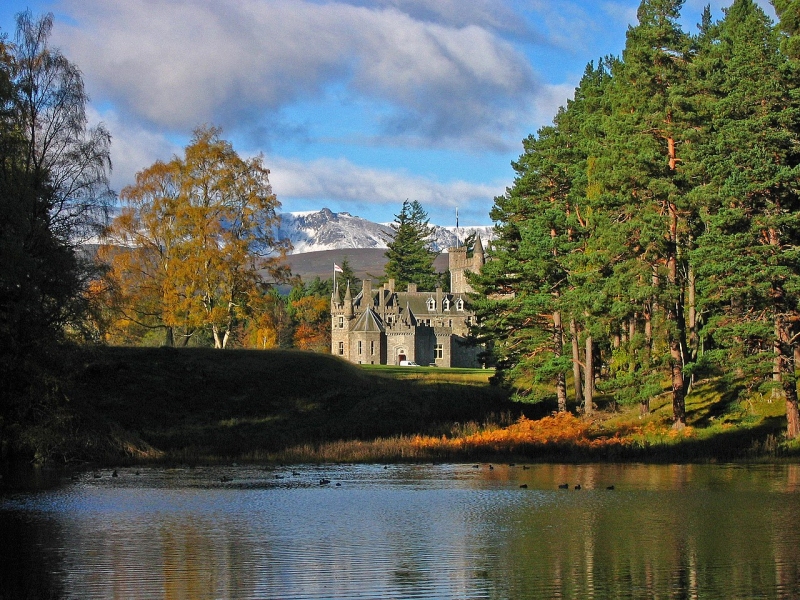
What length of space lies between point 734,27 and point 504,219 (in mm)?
14355

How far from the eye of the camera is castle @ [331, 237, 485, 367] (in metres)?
110

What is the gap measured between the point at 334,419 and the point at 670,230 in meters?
17.8

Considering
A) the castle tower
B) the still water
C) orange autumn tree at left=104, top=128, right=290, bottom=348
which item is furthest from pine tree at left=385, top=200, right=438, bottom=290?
the still water

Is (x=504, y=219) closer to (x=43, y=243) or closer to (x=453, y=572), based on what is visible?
(x=43, y=243)

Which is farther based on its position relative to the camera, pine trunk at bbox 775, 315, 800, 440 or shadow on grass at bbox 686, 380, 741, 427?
shadow on grass at bbox 686, 380, 741, 427

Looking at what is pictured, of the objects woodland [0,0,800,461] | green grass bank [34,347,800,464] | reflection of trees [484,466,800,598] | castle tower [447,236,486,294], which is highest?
castle tower [447,236,486,294]

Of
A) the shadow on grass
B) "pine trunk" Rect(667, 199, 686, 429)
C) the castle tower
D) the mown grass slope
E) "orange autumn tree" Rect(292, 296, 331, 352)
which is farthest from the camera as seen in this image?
the castle tower

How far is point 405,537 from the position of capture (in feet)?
67.4

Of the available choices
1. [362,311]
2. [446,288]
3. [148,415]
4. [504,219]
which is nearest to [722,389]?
[504,219]

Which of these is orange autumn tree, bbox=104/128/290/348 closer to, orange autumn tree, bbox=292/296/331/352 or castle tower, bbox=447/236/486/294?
orange autumn tree, bbox=292/296/331/352

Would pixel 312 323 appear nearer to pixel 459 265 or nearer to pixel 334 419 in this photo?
pixel 459 265

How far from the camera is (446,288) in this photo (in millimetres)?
151250

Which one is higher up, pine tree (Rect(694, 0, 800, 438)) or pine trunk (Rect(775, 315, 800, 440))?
pine tree (Rect(694, 0, 800, 438))

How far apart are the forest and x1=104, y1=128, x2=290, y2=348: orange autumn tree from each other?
1624 centimetres
